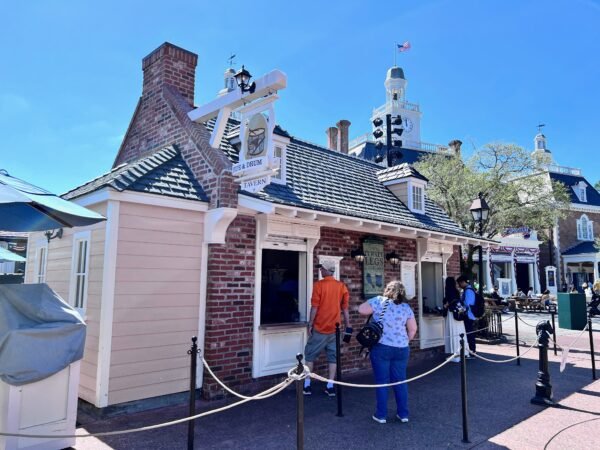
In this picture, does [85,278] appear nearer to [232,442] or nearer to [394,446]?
[232,442]

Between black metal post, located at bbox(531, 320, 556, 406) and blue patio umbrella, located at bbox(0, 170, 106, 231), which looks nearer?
blue patio umbrella, located at bbox(0, 170, 106, 231)

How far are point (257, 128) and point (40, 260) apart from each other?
548cm

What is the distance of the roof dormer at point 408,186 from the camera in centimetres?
1141

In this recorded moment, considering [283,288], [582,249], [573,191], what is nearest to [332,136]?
[283,288]

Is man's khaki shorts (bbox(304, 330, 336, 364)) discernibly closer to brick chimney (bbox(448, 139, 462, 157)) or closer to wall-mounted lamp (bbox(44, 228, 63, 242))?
wall-mounted lamp (bbox(44, 228, 63, 242))

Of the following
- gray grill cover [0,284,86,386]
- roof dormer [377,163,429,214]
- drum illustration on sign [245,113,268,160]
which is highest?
roof dormer [377,163,429,214]

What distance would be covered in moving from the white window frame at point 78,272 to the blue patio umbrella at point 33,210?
1111 millimetres

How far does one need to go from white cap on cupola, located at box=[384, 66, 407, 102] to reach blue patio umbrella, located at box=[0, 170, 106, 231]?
48.7 meters

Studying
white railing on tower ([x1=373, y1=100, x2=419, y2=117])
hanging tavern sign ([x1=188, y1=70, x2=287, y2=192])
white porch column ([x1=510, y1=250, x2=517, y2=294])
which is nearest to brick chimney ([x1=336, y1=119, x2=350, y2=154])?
hanging tavern sign ([x1=188, y1=70, x2=287, y2=192])

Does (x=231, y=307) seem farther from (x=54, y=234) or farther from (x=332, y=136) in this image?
(x=332, y=136)

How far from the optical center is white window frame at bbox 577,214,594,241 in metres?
37.0

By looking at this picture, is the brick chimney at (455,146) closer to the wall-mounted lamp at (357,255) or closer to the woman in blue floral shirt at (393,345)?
the wall-mounted lamp at (357,255)

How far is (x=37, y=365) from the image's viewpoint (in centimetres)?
420

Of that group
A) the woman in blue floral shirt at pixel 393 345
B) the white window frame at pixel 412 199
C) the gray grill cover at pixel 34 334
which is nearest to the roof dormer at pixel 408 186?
the white window frame at pixel 412 199
